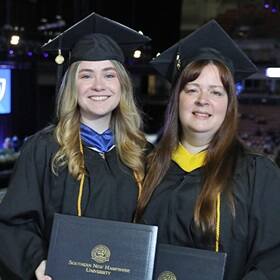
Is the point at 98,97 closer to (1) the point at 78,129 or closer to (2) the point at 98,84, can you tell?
(2) the point at 98,84

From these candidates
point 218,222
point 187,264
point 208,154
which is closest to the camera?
point 187,264

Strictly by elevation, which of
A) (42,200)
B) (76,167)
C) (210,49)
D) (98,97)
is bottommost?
(42,200)

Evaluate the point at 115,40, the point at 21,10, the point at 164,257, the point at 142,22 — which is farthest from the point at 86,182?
the point at 21,10

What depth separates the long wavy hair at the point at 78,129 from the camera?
197 centimetres

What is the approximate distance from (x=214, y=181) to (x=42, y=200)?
2.28 ft

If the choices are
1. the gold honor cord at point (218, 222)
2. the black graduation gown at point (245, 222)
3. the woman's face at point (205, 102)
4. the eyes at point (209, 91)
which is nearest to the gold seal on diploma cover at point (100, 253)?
the black graduation gown at point (245, 222)

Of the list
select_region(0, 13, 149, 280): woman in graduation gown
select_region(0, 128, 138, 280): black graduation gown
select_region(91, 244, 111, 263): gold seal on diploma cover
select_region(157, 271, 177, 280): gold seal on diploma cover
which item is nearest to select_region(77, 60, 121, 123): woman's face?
select_region(0, 13, 149, 280): woman in graduation gown

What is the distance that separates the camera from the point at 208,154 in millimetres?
1889

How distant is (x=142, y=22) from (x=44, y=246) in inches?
182

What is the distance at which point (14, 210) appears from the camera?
1.93 m

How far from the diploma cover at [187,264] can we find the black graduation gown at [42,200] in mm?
330

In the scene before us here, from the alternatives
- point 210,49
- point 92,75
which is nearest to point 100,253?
point 92,75

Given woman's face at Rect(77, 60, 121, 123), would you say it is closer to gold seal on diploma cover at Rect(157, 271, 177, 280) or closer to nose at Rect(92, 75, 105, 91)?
nose at Rect(92, 75, 105, 91)

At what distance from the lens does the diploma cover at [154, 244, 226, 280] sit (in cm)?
161
